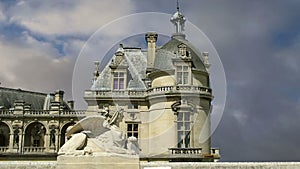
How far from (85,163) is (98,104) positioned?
17147 mm

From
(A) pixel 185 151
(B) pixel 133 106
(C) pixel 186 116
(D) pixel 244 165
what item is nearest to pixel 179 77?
(C) pixel 186 116

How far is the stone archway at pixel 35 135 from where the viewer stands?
1473 inches

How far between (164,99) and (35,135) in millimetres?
16187

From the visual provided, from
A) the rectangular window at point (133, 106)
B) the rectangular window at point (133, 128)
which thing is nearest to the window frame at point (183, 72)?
the rectangular window at point (133, 106)

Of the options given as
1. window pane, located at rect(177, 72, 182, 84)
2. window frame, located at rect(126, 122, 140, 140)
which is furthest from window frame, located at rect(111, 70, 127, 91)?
window pane, located at rect(177, 72, 182, 84)

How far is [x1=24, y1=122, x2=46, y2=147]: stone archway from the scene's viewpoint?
3741 centimetres

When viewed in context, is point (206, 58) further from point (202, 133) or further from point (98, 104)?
point (98, 104)

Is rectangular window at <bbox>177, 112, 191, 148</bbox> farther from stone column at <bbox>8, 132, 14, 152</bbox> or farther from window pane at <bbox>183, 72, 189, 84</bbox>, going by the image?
stone column at <bbox>8, 132, 14, 152</bbox>

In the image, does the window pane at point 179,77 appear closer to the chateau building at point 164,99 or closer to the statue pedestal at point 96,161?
the chateau building at point 164,99

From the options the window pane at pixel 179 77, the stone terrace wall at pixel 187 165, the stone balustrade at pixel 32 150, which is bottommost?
the stone terrace wall at pixel 187 165

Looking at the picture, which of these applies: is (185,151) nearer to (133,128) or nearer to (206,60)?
(133,128)

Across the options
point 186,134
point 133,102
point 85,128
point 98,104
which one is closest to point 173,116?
point 186,134

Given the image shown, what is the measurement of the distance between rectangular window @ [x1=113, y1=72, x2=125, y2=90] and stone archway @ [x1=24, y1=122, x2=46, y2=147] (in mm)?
10667

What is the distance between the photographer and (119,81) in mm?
30375
